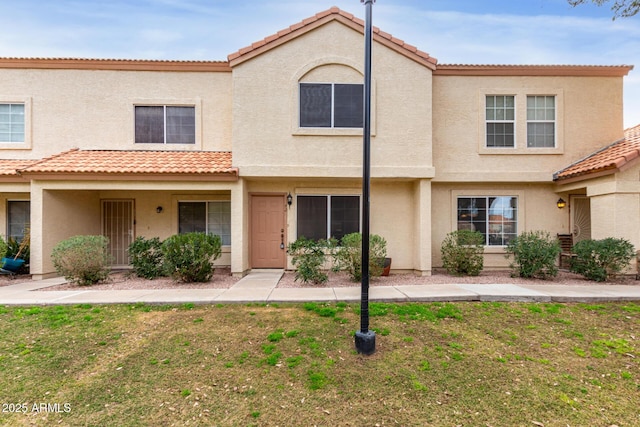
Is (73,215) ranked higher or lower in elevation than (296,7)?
lower

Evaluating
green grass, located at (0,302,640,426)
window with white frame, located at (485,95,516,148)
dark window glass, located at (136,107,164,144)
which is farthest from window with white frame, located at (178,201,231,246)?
window with white frame, located at (485,95,516,148)

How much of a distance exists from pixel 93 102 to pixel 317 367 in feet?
40.7

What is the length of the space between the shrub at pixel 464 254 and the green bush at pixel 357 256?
2507 millimetres

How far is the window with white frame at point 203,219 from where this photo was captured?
456 inches

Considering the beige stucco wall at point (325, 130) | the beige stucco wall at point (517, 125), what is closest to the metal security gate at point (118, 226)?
the beige stucco wall at point (325, 130)

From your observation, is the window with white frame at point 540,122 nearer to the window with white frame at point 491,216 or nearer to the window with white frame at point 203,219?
the window with white frame at point 491,216

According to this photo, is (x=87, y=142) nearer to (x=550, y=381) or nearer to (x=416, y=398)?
(x=416, y=398)

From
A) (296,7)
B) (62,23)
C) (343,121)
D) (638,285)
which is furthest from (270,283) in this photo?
Result: (62,23)

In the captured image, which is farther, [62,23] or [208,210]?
[62,23]

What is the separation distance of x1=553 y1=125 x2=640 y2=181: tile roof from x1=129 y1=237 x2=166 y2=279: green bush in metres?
13.3

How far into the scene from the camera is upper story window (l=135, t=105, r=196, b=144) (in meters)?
11.3

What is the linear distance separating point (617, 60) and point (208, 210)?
16.0 meters

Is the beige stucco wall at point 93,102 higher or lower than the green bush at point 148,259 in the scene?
higher

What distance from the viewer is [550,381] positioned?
3941 millimetres
